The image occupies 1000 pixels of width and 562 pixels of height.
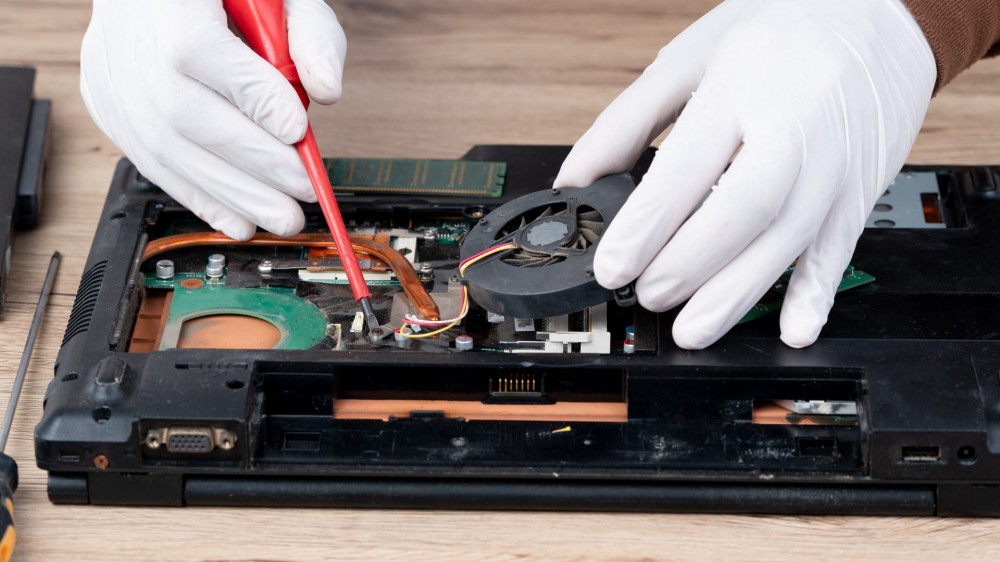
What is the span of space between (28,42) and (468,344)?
1410 mm

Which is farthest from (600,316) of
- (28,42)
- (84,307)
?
(28,42)

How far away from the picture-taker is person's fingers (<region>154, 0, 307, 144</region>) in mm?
1733

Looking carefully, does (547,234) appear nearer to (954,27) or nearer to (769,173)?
(769,173)

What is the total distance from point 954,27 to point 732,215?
476 mm

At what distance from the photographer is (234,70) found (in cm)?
174

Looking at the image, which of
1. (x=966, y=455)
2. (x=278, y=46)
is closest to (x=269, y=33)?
(x=278, y=46)

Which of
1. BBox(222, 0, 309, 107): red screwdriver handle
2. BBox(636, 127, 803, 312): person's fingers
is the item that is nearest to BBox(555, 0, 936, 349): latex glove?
BBox(636, 127, 803, 312): person's fingers

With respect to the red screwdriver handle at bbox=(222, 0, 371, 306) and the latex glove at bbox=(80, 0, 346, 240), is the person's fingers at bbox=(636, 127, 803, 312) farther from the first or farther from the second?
the latex glove at bbox=(80, 0, 346, 240)

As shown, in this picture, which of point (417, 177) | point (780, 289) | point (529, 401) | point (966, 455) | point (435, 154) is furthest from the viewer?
point (435, 154)

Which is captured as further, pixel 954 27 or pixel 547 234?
pixel 954 27

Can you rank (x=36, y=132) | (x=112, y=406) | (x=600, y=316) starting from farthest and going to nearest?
(x=36, y=132)
(x=600, y=316)
(x=112, y=406)

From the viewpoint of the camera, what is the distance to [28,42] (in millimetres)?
2588

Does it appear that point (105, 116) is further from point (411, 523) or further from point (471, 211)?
point (411, 523)

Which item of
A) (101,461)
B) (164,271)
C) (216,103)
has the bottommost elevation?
(101,461)
